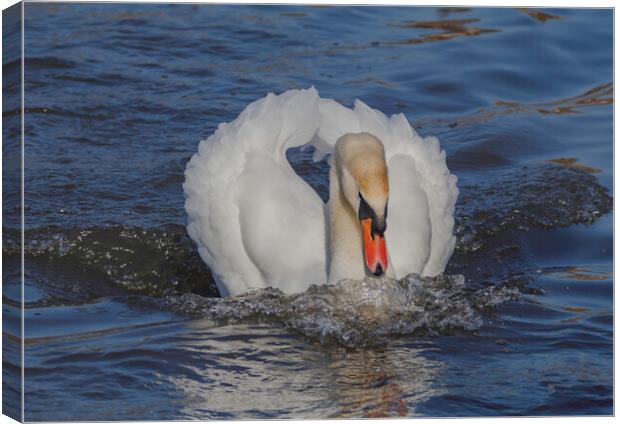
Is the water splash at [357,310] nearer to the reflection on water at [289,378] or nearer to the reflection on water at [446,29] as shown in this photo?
the reflection on water at [289,378]

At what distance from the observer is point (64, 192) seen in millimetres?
8383

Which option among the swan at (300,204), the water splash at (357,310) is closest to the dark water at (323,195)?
the water splash at (357,310)

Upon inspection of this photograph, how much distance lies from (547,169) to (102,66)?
2.97 meters

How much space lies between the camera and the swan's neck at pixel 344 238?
6684 mm

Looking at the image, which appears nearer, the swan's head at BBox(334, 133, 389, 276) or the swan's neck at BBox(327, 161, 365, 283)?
the swan's head at BBox(334, 133, 389, 276)

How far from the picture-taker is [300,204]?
23.8ft

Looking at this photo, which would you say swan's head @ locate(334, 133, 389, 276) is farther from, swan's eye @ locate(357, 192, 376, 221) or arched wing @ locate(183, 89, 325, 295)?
arched wing @ locate(183, 89, 325, 295)

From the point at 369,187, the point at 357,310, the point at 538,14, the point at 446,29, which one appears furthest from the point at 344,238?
the point at 446,29

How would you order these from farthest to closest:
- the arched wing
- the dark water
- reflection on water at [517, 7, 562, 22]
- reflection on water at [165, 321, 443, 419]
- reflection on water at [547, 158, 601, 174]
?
reflection on water at [547, 158, 601, 174] < reflection on water at [517, 7, 562, 22] < the arched wing < the dark water < reflection on water at [165, 321, 443, 419]

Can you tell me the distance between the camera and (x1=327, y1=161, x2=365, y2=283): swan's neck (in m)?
6.68

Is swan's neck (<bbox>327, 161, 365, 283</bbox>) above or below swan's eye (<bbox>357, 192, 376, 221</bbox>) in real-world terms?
below

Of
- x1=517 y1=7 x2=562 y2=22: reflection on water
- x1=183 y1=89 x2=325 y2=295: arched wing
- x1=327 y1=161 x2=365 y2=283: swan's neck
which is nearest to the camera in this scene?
x1=327 y1=161 x2=365 y2=283: swan's neck

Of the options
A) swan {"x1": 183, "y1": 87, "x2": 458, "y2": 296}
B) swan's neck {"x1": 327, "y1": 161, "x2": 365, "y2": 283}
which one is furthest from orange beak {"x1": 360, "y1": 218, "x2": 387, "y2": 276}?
swan's neck {"x1": 327, "y1": 161, "x2": 365, "y2": 283}

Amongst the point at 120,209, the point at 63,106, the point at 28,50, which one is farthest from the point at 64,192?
the point at 28,50
